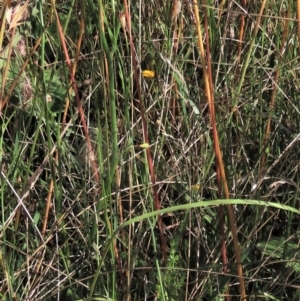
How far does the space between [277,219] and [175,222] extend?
191mm

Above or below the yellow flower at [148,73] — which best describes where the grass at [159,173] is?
below

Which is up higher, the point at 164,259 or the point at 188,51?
the point at 188,51

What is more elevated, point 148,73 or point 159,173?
point 148,73

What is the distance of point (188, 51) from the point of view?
49.0 inches

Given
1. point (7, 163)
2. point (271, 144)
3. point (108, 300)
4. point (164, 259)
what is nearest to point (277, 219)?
point (271, 144)

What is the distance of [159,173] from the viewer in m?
1.18

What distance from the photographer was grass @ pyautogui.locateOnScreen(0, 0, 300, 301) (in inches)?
41.2

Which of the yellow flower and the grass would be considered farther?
the yellow flower

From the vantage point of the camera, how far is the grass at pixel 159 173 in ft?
3.43

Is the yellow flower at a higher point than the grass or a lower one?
higher

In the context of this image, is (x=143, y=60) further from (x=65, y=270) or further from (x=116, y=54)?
(x=65, y=270)

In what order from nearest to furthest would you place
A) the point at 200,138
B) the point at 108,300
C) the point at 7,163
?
the point at 108,300 < the point at 200,138 < the point at 7,163

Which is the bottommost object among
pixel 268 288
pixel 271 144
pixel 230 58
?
pixel 268 288

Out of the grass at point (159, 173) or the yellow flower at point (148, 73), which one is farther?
the yellow flower at point (148, 73)
